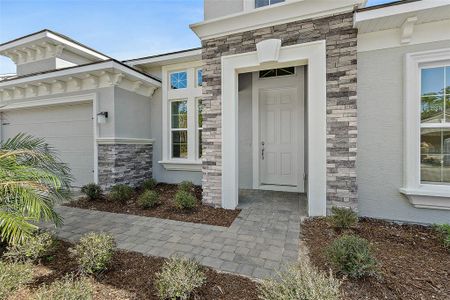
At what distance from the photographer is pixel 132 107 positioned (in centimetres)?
606

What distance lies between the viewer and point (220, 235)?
319cm

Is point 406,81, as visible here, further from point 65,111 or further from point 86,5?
point 65,111

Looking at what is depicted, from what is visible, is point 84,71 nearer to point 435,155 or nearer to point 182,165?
point 182,165

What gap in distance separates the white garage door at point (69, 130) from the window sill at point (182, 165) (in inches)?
79.8

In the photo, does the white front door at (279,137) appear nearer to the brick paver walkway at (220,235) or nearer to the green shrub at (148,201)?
the brick paver walkway at (220,235)

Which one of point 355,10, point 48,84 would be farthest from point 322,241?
point 48,84

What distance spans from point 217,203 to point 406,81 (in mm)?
3782

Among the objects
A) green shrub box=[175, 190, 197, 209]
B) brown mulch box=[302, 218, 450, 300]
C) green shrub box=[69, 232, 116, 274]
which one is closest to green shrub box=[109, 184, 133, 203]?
green shrub box=[175, 190, 197, 209]

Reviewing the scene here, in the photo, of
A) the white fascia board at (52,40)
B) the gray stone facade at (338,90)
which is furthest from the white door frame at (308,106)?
the white fascia board at (52,40)

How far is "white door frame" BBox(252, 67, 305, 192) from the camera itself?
17.2 feet

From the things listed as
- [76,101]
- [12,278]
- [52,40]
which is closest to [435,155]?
[12,278]

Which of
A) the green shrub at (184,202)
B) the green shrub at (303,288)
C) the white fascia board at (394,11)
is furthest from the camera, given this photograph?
the green shrub at (184,202)

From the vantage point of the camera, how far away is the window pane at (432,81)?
3350 mm

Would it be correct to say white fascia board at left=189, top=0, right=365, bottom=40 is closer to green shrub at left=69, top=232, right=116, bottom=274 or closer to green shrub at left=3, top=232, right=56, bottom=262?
green shrub at left=69, top=232, right=116, bottom=274
